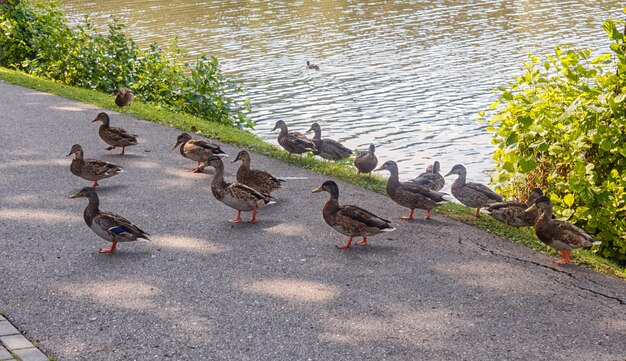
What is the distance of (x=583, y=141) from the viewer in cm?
1155

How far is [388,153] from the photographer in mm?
19406

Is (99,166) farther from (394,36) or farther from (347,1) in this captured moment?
(347,1)

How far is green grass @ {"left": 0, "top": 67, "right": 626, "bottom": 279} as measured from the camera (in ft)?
37.8

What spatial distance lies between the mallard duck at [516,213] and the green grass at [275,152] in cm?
14

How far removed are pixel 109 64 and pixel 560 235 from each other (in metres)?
14.6

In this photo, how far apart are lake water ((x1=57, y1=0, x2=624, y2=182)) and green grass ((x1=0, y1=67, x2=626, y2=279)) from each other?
129 inches

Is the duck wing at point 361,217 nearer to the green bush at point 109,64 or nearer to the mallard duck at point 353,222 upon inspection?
the mallard duck at point 353,222

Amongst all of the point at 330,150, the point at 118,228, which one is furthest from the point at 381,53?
the point at 118,228

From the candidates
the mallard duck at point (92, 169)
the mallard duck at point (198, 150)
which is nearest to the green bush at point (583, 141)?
the mallard duck at point (198, 150)

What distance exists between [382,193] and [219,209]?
9.33 ft

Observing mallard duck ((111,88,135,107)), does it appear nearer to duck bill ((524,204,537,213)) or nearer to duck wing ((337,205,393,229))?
duck wing ((337,205,393,229))

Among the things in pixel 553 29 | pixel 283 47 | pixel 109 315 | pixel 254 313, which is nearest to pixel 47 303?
pixel 109 315

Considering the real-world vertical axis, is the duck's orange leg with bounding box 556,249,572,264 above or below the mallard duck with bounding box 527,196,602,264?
below

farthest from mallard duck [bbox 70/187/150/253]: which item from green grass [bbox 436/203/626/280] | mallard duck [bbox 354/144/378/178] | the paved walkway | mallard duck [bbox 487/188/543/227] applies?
mallard duck [bbox 354/144/378/178]
